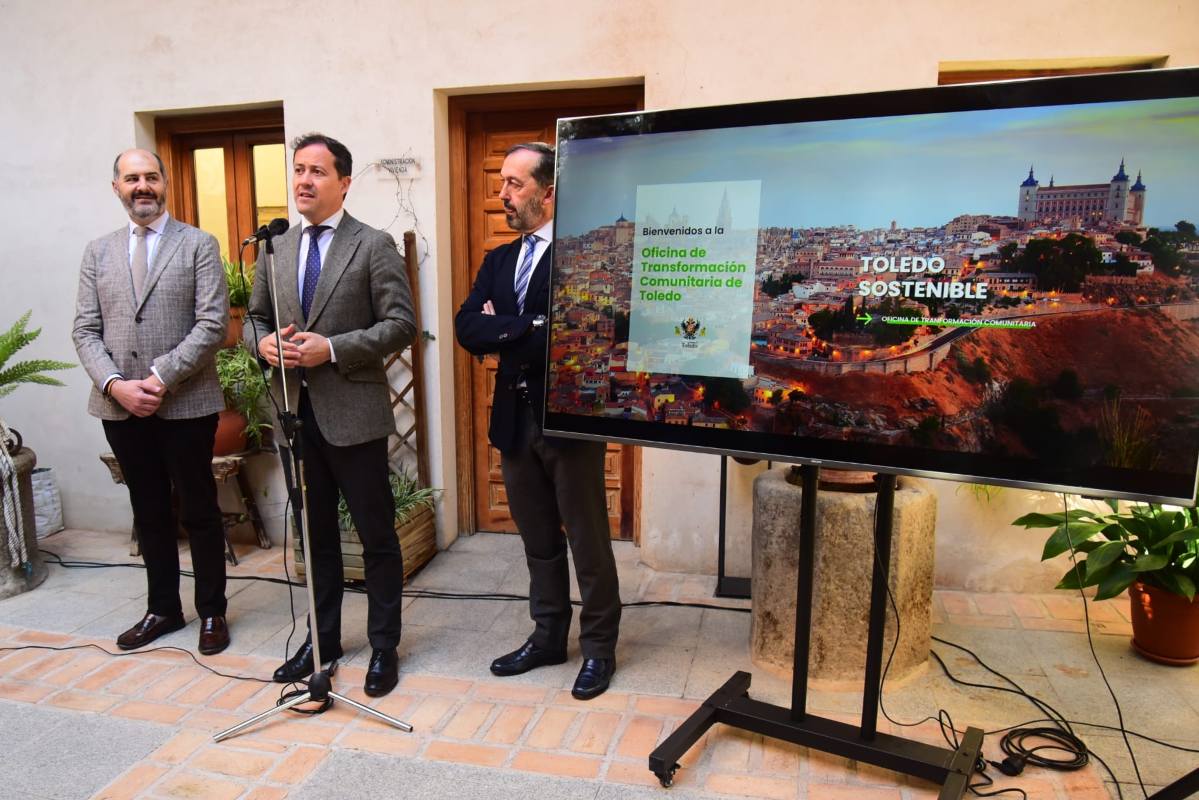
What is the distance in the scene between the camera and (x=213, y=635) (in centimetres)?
320

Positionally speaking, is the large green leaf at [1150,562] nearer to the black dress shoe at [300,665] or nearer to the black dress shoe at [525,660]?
the black dress shoe at [525,660]

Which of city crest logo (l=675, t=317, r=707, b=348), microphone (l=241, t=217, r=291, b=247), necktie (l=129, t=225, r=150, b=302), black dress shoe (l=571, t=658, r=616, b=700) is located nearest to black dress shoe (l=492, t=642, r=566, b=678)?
black dress shoe (l=571, t=658, r=616, b=700)

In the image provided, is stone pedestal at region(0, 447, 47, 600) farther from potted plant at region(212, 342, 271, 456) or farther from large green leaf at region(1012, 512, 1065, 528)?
large green leaf at region(1012, 512, 1065, 528)

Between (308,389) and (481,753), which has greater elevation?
(308,389)

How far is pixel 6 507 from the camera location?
3.72m

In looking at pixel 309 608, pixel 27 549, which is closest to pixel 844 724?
pixel 309 608

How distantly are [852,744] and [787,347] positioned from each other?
43.7 inches

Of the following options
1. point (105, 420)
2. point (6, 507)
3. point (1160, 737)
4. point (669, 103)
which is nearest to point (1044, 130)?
point (1160, 737)

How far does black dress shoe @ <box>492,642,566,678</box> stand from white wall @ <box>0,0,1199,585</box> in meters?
1.02

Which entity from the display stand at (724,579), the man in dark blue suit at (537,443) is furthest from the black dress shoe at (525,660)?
the display stand at (724,579)

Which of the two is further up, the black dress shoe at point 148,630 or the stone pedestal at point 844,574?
the stone pedestal at point 844,574

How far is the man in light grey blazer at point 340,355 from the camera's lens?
Answer: 2748 millimetres

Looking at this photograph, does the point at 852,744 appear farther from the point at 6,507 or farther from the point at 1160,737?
the point at 6,507

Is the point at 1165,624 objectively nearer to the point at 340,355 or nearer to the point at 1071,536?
the point at 1071,536
